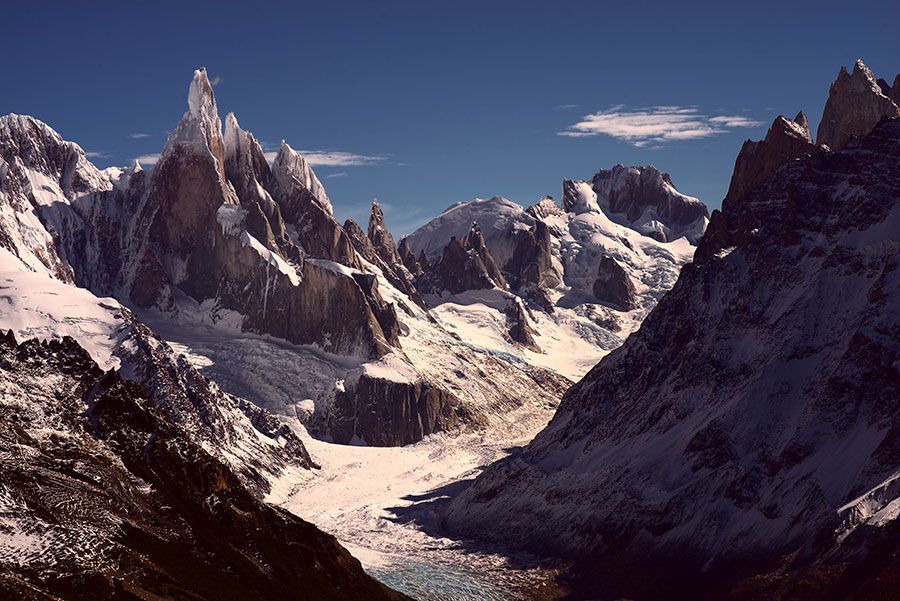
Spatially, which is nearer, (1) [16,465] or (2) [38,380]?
(1) [16,465]

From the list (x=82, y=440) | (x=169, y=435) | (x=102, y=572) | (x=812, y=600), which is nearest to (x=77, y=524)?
(x=102, y=572)

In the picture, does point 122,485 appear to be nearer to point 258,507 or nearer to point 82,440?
point 82,440

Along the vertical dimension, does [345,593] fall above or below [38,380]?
below

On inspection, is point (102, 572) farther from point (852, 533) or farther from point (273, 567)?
point (852, 533)

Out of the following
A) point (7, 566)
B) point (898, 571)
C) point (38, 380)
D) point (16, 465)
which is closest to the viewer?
point (7, 566)

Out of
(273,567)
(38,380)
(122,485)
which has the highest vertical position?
(38,380)

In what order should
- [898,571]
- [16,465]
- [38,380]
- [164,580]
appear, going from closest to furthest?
[164,580], [16,465], [898,571], [38,380]
